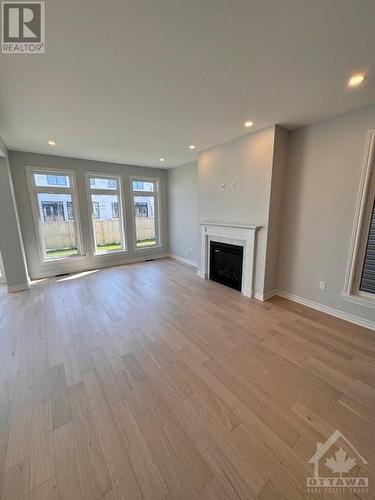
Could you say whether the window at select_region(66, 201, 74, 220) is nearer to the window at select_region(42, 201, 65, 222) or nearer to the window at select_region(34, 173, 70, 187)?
the window at select_region(42, 201, 65, 222)

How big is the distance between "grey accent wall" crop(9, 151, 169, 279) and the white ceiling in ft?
4.27

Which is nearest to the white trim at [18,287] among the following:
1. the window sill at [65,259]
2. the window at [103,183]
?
the window sill at [65,259]

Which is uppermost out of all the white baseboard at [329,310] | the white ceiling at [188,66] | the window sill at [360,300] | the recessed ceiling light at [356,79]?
the white ceiling at [188,66]

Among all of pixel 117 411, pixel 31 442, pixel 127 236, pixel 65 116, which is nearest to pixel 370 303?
pixel 117 411

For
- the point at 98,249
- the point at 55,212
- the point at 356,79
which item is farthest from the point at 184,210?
the point at 356,79

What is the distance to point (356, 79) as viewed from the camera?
1.81 m

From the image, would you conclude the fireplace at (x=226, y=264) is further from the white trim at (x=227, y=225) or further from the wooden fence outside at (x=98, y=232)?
the wooden fence outside at (x=98, y=232)

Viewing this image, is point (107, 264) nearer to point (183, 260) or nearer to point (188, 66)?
point (183, 260)

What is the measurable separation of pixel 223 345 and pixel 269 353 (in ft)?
1.58

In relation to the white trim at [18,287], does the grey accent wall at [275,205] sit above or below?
above

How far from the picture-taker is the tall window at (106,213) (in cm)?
490

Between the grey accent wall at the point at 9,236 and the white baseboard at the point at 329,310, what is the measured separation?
4.77 m

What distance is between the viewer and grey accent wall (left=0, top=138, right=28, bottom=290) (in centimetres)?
344

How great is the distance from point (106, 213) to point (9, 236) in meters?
2.04
